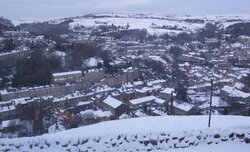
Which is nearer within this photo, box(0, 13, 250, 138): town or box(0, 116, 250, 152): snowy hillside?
box(0, 116, 250, 152): snowy hillside

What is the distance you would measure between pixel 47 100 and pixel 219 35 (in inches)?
1695

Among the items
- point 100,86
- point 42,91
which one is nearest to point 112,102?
point 100,86

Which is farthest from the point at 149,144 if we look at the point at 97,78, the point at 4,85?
the point at 97,78

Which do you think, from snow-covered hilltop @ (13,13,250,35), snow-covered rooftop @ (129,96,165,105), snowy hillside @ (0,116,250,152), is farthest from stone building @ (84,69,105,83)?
snow-covered hilltop @ (13,13,250,35)

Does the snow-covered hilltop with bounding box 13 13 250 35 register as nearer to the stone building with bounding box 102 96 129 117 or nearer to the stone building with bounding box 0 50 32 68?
the stone building with bounding box 0 50 32 68

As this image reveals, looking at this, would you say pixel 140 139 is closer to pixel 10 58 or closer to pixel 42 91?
pixel 42 91

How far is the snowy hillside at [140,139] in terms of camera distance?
6586 millimetres

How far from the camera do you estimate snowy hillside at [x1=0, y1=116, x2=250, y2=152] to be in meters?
6.59

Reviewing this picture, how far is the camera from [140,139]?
22.4ft

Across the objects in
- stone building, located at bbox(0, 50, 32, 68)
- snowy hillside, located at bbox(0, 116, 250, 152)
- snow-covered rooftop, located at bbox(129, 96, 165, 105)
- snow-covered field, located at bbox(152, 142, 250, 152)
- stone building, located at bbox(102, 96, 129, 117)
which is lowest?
snow-covered rooftop, located at bbox(129, 96, 165, 105)

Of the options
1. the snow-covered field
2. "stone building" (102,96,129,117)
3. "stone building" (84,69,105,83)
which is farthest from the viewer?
"stone building" (84,69,105,83)

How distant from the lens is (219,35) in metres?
57.0

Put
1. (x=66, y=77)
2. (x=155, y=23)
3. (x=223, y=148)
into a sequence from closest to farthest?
(x=223, y=148)
(x=66, y=77)
(x=155, y=23)

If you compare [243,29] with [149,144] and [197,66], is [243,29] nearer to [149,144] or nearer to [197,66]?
[197,66]
